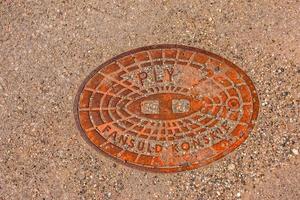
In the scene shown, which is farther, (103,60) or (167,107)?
(103,60)

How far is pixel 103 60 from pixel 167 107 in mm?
763

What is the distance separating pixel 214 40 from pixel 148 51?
0.57 metres

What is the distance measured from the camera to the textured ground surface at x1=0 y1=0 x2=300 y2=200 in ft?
12.8

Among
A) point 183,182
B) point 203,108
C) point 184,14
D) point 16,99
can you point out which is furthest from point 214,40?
point 16,99

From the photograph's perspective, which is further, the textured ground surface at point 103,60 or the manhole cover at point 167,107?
the manhole cover at point 167,107

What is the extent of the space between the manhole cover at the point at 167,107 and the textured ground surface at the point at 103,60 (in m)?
0.09

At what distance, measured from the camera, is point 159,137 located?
4.16 metres

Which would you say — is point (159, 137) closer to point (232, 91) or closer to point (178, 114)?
point (178, 114)

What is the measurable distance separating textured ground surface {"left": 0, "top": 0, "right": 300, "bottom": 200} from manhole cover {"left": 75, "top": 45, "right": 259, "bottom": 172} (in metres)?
0.09

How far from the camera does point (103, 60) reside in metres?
4.71

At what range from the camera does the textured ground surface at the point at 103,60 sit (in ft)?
12.8

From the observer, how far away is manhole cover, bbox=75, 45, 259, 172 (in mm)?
4086

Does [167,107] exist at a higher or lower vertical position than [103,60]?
lower

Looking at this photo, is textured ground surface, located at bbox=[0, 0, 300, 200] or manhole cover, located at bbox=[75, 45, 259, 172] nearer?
textured ground surface, located at bbox=[0, 0, 300, 200]
